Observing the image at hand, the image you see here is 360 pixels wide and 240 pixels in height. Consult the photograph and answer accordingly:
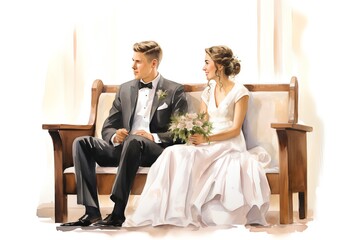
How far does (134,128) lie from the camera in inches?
254

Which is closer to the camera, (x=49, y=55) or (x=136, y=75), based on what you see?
(x=136, y=75)

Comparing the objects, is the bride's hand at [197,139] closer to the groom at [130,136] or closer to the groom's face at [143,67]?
the groom at [130,136]

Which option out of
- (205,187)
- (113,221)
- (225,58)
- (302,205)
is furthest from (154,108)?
(302,205)

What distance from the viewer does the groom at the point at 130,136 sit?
604cm

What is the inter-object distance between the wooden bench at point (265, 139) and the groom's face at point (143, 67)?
0.36 m

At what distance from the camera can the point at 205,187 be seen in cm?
593

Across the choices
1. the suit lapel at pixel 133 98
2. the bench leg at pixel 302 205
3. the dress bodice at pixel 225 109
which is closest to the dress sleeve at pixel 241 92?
the dress bodice at pixel 225 109

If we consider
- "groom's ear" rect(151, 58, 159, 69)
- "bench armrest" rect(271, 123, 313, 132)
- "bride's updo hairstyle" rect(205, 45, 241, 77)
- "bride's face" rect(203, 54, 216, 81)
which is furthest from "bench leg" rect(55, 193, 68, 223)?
"bench armrest" rect(271, 123, 313, 132)

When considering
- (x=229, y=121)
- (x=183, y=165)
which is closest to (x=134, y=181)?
(x=183, y=165)

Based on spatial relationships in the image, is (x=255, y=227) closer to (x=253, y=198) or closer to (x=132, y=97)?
(x=253, y=198)

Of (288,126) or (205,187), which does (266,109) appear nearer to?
(288,126)

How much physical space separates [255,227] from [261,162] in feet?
1.98

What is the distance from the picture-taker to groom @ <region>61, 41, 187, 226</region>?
6.04m

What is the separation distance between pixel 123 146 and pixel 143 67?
0.74 meters
